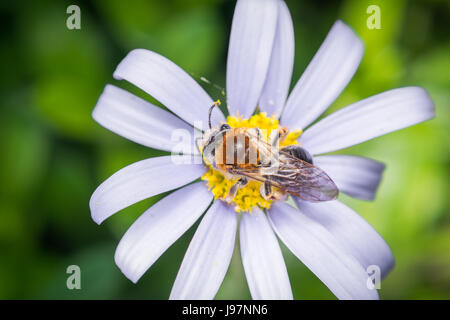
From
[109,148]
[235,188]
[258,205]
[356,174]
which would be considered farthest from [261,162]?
[109,148]

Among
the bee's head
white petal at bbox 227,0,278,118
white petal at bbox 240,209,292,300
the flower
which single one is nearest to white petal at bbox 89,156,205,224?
the flower

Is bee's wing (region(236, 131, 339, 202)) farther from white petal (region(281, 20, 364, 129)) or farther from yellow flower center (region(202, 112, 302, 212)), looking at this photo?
white petal (region(281, 20, 364, 129))

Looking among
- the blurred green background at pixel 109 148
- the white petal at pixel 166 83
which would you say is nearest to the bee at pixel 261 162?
the white petal at pixel 166 83

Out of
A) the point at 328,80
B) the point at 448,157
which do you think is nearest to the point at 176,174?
the point at 328,80

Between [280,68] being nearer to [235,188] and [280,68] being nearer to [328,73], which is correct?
[328,73]
